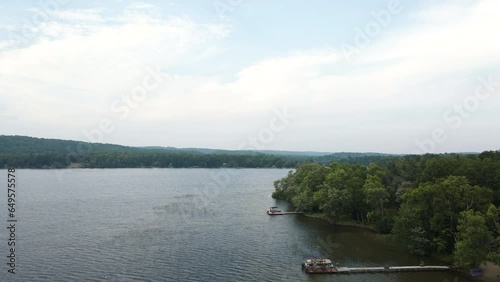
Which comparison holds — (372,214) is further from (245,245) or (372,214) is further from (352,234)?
(245,245)

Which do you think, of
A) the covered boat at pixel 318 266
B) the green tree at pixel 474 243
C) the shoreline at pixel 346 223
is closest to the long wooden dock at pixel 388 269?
the covered boat at pixel 318 266

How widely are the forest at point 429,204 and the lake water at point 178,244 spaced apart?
3328mm

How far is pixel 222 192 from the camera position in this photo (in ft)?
360

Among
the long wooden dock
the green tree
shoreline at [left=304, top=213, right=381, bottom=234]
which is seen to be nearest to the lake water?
the long wooden dock

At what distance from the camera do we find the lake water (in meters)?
39.0

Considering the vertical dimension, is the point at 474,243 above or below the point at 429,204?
below

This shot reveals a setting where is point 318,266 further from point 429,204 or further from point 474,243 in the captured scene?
point 429,204

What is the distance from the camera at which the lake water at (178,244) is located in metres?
39.0

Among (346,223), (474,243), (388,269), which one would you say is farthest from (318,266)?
(346,223)

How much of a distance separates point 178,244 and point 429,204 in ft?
104

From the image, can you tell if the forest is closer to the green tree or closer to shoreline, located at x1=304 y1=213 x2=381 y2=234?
the green tree

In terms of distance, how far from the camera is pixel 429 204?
45.2m

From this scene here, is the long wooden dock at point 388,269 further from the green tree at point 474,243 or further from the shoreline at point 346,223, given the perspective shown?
the shoreline at point 346,223

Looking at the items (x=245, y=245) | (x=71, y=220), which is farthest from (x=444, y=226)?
(x=71, y=220)
